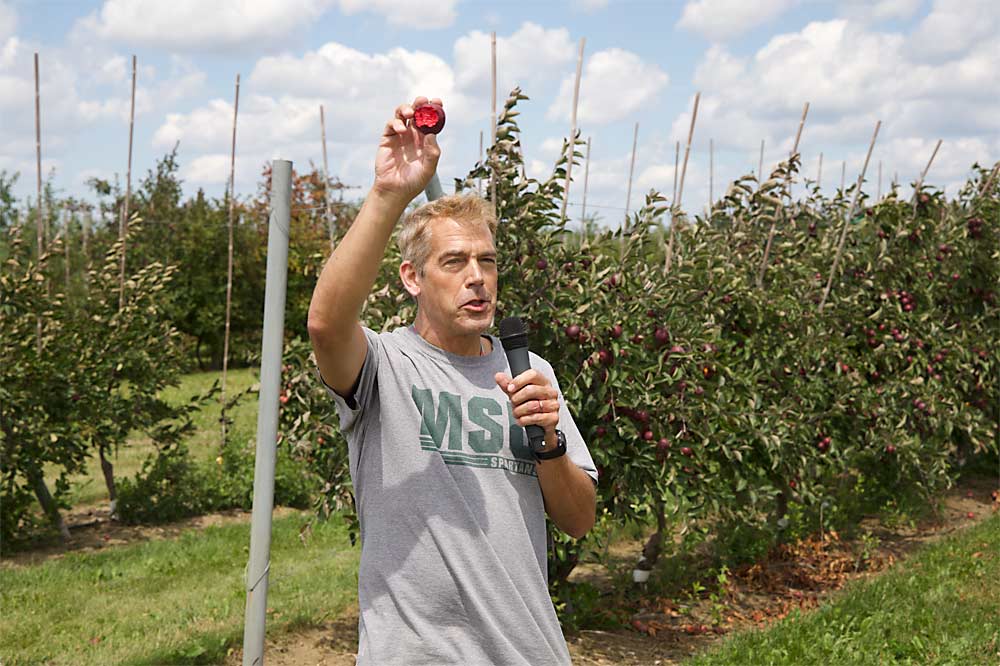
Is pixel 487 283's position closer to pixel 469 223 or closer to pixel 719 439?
pixel 469 223

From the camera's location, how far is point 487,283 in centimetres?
200

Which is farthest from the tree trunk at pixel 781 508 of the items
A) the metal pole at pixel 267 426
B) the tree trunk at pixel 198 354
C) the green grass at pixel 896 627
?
the tree trunk at pixel 198 354

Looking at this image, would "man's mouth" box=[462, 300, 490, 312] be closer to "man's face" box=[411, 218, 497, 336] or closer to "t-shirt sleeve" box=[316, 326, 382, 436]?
"man's face" box=[411, 218, 497, 336]

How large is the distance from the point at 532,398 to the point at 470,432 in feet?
0.74

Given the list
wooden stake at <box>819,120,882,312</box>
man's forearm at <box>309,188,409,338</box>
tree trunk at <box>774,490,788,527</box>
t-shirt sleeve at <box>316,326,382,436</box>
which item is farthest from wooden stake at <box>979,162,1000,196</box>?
man's forearm at <box>309,188,409,338</box>

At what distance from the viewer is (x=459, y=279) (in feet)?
6.54

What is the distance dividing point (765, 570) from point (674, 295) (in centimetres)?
251

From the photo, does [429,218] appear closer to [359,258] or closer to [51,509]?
[359,258]

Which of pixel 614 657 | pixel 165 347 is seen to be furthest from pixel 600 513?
pixel 165 347

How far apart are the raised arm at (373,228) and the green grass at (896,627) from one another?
361cm

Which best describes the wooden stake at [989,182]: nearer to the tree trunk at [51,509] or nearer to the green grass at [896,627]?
the green grass at [896,627]

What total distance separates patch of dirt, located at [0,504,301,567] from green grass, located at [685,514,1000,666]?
4873 millimetres

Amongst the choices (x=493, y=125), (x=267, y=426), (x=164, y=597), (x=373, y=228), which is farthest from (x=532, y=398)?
(x=164, y=597)

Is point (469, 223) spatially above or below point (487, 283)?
above
